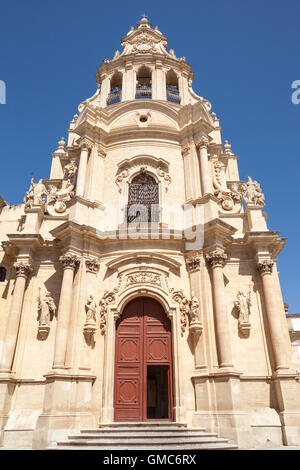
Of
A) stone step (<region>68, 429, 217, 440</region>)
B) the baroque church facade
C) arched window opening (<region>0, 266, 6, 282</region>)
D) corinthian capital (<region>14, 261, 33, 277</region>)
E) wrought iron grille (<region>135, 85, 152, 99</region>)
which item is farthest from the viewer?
wrought iron grille (<region>135, 85, 152, 99</region>)

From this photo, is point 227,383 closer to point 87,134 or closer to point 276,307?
point 276,307

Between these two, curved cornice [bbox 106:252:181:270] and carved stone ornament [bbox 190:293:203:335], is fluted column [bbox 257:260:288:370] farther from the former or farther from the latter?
curved cornice [bbox 106:252:181:270]

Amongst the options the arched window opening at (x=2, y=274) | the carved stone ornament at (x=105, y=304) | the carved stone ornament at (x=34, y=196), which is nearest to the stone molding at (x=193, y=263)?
the carved stone ornament at (x=105, y=304)

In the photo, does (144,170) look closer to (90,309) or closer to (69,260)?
(69,260)

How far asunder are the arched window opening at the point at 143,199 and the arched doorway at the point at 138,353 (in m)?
3.88

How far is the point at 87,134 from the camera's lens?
55.3 ft

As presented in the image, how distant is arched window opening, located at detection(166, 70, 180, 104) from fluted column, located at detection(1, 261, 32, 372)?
13.2 meters

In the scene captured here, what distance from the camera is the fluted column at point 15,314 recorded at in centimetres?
1210

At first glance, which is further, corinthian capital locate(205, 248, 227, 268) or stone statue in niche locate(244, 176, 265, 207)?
stone statue in niche locate(244, 176, 265, 207)

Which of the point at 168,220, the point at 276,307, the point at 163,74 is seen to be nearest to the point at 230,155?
the point at 163,74

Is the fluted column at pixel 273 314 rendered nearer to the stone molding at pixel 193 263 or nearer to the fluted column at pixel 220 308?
the fluted column at pixel 220 308

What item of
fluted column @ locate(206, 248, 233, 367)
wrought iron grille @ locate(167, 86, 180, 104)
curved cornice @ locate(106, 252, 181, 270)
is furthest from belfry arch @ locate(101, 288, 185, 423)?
wrought iron grille @ locate(167, 86, 180, 104)

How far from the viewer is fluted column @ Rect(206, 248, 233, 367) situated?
11484 millimetres

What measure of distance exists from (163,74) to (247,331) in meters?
15.8
